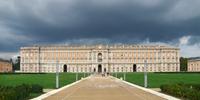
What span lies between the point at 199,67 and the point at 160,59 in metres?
16.0

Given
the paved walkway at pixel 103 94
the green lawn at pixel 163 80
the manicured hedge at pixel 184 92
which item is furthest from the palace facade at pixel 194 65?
the manicured hedge at pixel 184 92

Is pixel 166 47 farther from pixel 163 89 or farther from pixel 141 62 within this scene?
pixel 163 89

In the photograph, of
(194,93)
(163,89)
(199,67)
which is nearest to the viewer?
(194,93)

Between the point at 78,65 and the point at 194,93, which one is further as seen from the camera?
the point at 78,65

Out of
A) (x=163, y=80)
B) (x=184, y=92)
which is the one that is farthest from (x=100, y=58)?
(x=184, y=92)

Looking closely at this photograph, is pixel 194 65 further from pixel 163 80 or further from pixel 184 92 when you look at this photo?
pixel 184 92

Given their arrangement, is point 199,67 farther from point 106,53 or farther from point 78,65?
point 78,65

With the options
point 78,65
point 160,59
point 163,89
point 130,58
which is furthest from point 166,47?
point 163,89

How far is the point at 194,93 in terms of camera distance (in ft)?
55.4

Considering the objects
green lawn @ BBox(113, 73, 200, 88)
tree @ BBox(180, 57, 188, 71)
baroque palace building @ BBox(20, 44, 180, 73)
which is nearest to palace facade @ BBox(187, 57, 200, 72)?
tree @ BBox(180, 57, 188, 71)

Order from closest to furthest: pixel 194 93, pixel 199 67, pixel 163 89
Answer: pixel 194 93, pixel 163 89, pixel 199 67

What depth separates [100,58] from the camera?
154875mm

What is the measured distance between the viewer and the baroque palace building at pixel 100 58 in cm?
15312

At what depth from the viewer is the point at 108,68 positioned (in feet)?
506
